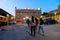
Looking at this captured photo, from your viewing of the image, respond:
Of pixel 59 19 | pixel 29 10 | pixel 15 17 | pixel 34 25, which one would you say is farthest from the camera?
pixel 29 10

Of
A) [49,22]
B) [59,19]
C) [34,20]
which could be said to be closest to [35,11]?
[59,19]

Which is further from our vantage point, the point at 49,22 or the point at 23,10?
the point at 23,10

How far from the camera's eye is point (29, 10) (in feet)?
316

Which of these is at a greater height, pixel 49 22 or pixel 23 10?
pixel 23 10

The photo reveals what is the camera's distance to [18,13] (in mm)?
91500

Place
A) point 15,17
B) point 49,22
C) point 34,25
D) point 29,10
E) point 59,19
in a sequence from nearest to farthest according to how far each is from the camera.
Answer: point 34,25, point 49,22, point 59,19, point 15,17, point 29,10

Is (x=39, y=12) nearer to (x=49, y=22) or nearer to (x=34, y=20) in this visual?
(x=49, y=22)

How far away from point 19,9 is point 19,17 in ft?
16.6

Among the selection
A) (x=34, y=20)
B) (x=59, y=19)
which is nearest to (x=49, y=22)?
(x=59, y=19)

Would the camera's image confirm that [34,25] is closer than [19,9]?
Yes

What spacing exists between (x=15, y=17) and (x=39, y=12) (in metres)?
12.6

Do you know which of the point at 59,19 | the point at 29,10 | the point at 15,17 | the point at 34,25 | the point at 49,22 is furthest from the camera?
the point at 29,10

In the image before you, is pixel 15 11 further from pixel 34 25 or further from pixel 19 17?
pixel 34 25

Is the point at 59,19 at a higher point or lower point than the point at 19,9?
lower
